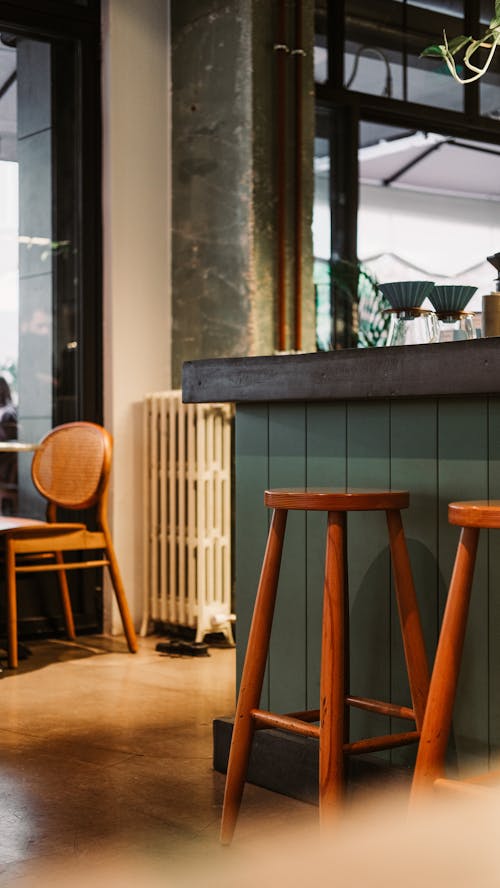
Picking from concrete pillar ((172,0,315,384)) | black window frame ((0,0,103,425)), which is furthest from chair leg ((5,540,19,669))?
concrete pillar ((172,0,315,384))

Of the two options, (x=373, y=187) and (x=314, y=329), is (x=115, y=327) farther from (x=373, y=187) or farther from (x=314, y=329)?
(x=373, y=187)

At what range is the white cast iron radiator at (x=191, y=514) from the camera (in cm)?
456

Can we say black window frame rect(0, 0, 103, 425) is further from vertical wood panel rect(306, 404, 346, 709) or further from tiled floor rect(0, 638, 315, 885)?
vertical wood panel rect(306, 404, 346, 709)

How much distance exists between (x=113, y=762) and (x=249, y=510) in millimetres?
769

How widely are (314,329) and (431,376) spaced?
9.12 ft

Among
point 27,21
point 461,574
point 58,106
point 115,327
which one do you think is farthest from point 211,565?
point 461,574

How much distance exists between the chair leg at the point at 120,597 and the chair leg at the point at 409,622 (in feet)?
7.83

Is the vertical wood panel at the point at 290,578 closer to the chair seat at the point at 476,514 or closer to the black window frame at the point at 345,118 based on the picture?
the chair seat at the point at 476,514

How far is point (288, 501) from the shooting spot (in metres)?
2.19

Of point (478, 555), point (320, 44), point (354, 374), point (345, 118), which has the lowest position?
point (478, 555)

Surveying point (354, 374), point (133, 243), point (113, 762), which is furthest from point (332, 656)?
point (133, 243)

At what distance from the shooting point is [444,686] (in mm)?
1821

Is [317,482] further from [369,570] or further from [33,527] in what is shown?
[33,527]

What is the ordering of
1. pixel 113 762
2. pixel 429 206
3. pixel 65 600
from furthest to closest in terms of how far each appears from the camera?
1. pixel 429 206
2. pixel 65 600
3. pixel 113 762
